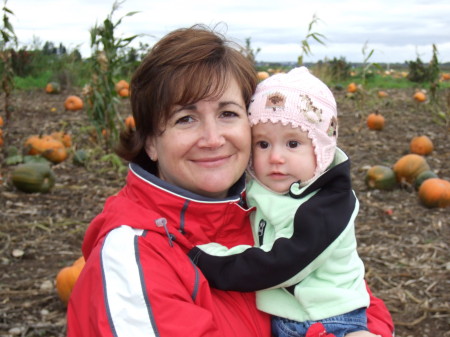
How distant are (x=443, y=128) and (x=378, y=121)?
1306 mm

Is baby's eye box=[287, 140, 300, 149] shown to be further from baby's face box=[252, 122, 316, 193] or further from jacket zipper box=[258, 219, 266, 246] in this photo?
→ jacket zipper box=[258, 219, 266, 246]

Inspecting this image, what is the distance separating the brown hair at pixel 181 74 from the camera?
7.16 feet

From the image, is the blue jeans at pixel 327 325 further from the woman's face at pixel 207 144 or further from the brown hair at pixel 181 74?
the brown hair at pixel 181 74

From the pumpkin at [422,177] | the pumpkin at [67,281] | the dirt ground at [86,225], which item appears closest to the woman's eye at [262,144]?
the pumpkin at [67,281]

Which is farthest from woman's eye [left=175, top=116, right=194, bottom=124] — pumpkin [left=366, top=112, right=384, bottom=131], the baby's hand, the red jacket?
pumpkin [left=366, top=112, right=384, bottom=131]

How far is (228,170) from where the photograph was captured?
2256 millimetres

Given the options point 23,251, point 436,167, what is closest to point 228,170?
point 23,251

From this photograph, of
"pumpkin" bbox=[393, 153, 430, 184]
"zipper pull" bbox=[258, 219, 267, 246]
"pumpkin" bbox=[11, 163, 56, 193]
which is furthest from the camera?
"pumpkin" bbox=[393, 153, 430, 184]

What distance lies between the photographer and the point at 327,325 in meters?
2.24

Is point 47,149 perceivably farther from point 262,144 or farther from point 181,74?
point 181,74

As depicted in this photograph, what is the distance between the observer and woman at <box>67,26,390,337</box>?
179cm

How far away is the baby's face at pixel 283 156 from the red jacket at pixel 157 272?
0.19 meters

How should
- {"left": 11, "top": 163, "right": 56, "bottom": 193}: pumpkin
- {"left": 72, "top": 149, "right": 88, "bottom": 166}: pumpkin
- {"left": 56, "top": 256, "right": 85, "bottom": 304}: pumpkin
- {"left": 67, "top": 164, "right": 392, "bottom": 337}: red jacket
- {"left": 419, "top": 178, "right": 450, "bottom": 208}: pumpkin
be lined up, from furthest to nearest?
{"left": 72, "top": 149, "right": 88, "bottom": 166}: pumpkin < {"left": 11, "top": 163, "right": 56, "bottom": 193}: pumpkin < {"left": 419, "top": 178, "right": 450, "bottom": 208}: pumpkin < {"left": 56, "top": 256, "right": 85, "bottom": 304}: pumpkin < {"left": 67, "top": 164, "right": 392, "bottom": 337}: red jacket

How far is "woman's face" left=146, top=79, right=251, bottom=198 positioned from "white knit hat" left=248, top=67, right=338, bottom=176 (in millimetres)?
100
